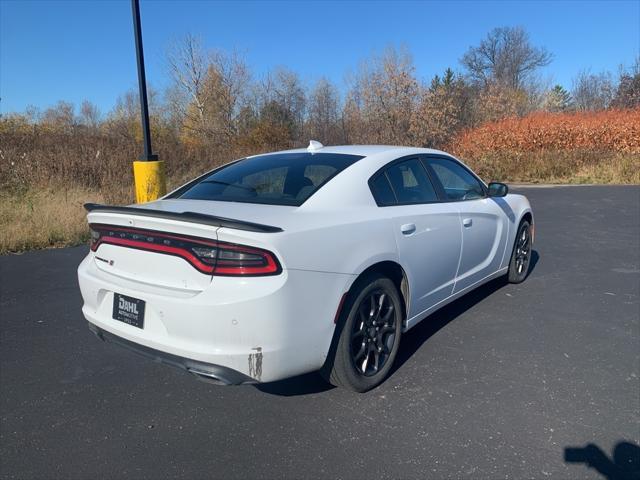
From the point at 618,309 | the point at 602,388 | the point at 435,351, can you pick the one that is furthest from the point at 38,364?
the point at 618,309

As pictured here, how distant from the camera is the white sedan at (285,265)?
244cm

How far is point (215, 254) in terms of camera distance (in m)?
2.49

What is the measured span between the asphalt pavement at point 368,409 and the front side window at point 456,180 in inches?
42.8

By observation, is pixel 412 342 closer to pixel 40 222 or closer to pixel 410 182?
pixel 410 182

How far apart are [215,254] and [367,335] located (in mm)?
1150

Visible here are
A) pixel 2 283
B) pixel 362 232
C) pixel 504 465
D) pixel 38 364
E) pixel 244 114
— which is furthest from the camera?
pixel 244 114

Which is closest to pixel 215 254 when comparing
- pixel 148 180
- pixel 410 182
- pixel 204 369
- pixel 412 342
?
pixel 204 369

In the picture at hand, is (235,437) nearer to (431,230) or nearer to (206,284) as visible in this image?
(206,284)

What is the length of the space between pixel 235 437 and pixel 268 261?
101cm

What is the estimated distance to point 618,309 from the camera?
4539 millimetres

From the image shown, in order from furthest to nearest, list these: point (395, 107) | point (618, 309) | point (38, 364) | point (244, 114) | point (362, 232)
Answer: point (244, 114) → point (395, 107) → point (618, 309) → point (38, 364) → point (362, 232)

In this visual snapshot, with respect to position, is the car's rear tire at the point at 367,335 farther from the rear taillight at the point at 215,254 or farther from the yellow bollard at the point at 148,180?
the yellow bollard at the point at 148,180

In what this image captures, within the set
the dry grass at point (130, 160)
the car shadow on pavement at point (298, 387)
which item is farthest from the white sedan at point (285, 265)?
the dry grass at point (130, 160)

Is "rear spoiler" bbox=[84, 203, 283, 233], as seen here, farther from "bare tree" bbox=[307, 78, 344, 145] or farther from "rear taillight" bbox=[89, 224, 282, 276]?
"bare tree" bbox=[307, 78, 344, 145]
